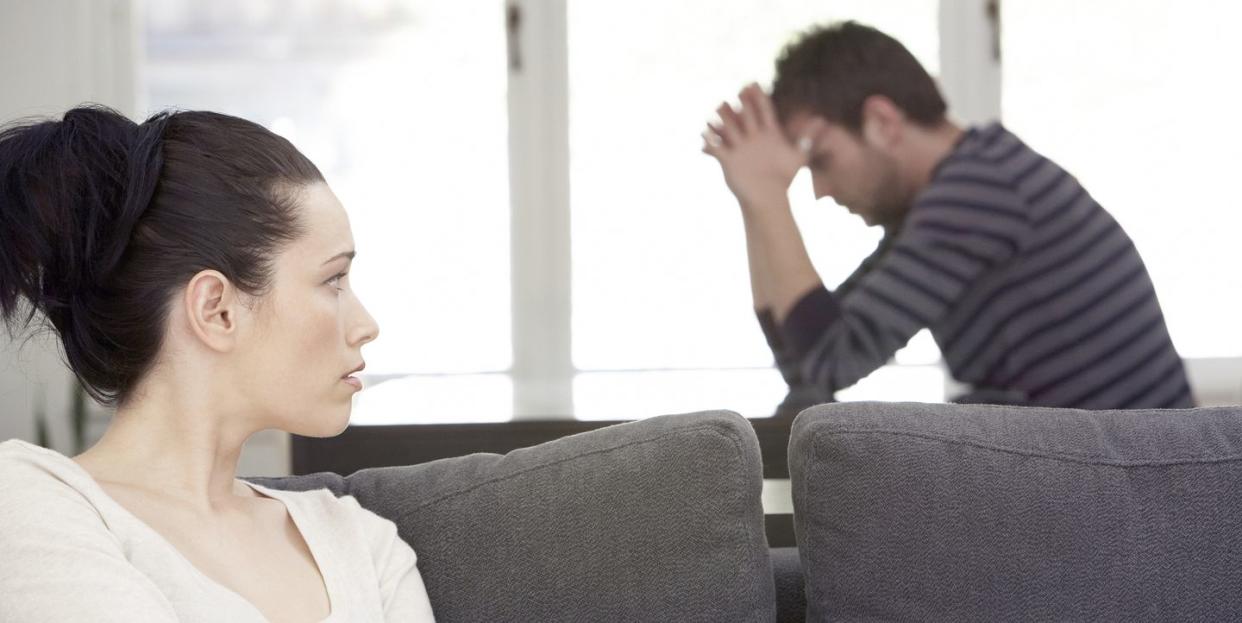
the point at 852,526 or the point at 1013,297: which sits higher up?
the point at 1013,297

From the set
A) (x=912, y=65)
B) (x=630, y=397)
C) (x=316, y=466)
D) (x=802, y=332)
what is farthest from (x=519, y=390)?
(x=912, y=65)

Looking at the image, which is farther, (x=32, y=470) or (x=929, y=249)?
(x=929, y=249)

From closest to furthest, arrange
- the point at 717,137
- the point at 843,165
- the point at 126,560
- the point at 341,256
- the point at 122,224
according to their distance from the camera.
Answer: the point at 126,560, the point at 122,224, the point at 341,256, the point at 843,165, the point at 717,137

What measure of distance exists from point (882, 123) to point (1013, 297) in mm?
982

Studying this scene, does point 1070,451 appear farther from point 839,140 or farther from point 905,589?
point 839,140

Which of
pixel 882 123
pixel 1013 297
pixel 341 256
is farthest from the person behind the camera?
pixel 882 123

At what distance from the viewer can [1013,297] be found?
91.0 inches

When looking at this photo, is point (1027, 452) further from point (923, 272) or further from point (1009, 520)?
point (923, 272)

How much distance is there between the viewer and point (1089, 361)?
2158 mm

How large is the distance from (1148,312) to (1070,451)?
88 cm

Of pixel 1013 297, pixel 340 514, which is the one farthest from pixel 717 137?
pixel 340 514

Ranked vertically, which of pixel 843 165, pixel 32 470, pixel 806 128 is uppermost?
pixel 806 128

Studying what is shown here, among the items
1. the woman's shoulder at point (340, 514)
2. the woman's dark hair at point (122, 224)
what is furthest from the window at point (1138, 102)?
the woman's dark hair at point (122, 224)

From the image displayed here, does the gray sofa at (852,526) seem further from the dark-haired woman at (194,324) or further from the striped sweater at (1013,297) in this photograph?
the striped sweater at (1013,297)
